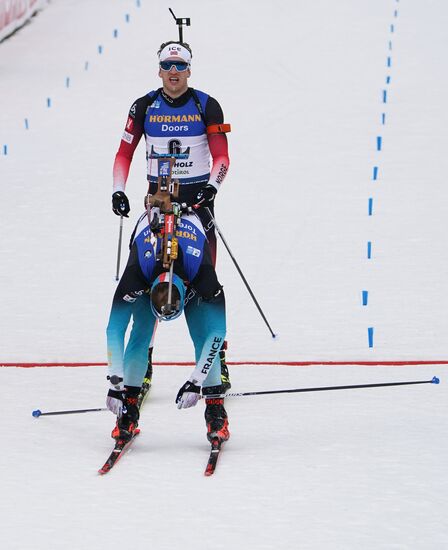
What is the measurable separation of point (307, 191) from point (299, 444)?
7533 mm

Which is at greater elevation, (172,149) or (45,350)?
(172,149)

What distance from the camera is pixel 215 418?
22.7 ft

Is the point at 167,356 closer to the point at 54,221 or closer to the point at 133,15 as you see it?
the point at 54,221

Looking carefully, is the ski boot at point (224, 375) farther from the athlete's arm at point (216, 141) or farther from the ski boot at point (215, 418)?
the athlete's arm at point (216, 141)

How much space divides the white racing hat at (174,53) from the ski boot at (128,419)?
196 cm

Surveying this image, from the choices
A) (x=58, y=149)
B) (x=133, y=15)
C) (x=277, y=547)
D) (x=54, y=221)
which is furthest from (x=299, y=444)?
(x=133, y=15)

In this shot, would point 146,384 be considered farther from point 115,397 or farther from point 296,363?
point 115,397

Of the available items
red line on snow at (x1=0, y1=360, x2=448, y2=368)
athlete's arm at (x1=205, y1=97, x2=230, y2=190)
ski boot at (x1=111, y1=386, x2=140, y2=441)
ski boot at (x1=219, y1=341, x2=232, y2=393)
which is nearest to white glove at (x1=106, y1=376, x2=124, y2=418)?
ski boot at (x1=111, y1=386, x2=140, y2=441)

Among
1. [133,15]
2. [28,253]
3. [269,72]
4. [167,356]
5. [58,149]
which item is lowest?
[167,356]

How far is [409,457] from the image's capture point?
6566mm

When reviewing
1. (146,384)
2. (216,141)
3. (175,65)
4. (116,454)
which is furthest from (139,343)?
(175,65)

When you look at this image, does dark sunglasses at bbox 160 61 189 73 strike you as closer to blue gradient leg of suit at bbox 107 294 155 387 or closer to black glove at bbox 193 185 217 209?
black glove at bbox 193 185 217 209

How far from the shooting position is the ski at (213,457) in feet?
21.0

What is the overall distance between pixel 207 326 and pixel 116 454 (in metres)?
0.86
